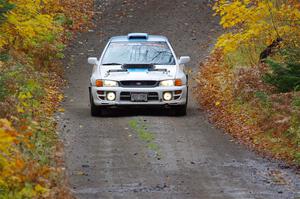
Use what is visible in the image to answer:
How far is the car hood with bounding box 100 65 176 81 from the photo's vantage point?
17.5 m

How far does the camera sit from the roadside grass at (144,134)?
14.3 metres

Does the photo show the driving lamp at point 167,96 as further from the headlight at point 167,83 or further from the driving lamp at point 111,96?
the driving lamp at point 111,96

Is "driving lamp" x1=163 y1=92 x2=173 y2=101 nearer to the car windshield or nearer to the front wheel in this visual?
the car windshield

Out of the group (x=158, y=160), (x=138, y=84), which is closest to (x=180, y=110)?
(x=138, y=84)

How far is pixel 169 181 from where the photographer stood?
38.7 feet

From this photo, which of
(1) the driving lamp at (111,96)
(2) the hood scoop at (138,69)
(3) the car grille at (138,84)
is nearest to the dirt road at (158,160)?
(1) the driving lamp at (111,96)

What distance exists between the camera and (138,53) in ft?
61.5

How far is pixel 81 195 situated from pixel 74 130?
540 cm

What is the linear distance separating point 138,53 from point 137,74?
1.30 m

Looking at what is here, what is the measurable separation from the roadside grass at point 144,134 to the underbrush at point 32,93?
5.28ft

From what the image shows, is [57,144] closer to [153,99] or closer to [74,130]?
[74,130]

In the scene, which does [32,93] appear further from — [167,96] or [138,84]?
[167,96]

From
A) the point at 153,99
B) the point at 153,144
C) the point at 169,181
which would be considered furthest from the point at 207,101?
the point at 169,181

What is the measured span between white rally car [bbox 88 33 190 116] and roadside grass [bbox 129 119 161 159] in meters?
0.74
